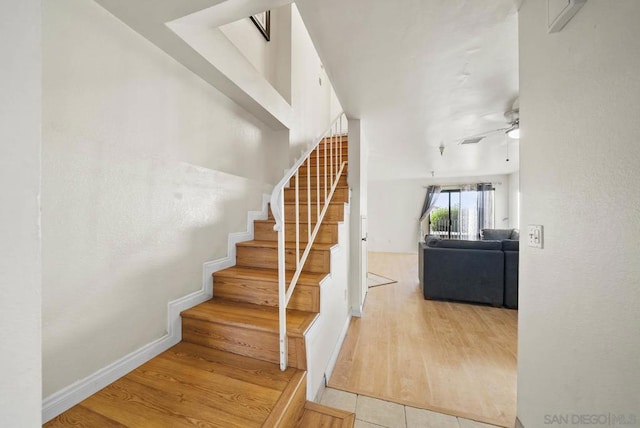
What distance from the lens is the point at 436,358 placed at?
2.02 meters

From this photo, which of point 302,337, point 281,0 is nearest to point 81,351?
point 302,337

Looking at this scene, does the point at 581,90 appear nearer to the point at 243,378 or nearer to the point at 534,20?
the point at 534,20

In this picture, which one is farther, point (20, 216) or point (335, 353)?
point (335, 353)

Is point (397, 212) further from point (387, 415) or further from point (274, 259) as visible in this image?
point (387, 415)

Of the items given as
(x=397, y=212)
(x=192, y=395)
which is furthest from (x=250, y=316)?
(x=397, y=212)

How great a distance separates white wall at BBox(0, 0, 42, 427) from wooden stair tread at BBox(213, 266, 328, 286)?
1244mm

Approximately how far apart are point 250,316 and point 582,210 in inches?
64.5

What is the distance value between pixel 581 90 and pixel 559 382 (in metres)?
1.09

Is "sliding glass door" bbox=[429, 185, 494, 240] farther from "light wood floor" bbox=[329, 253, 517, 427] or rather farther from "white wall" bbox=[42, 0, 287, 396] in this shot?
"white wall" bbox=[42, 0, 287, 396]

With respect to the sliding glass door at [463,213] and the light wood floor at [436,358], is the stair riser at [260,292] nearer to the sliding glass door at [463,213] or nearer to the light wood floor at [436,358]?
the light wood floor at [436,358]

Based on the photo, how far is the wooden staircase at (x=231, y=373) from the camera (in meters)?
1.04

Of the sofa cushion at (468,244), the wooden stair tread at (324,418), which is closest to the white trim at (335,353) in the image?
the wooden stair tread at (324,418)

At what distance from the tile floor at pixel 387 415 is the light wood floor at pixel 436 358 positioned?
5 centimetres

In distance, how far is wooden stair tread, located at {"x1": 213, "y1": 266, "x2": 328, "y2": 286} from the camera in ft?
5.40
